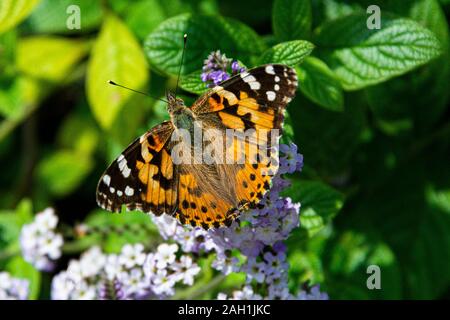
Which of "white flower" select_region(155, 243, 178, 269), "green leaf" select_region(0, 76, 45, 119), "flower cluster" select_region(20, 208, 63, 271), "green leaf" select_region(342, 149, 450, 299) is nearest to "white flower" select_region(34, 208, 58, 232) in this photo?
"flower cluster" select_region(20, 208, 63, 271)

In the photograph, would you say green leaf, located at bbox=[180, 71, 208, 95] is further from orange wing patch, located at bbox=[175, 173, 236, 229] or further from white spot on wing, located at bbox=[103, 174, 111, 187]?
white spot on wing, located at bbox=[103, 174, 111, 187]

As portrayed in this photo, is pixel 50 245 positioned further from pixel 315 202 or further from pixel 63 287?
pixel 315 202

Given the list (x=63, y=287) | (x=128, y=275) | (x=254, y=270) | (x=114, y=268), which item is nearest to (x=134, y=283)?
(x=128, y=275)

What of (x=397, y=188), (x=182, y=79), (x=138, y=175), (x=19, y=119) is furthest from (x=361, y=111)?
(x=19, y=119)

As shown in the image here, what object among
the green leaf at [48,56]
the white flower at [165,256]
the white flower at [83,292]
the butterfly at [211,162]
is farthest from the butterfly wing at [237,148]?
the green leaf at [48,56]

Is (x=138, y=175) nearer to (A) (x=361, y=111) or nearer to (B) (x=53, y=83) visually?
(A) (x=361, y=111)

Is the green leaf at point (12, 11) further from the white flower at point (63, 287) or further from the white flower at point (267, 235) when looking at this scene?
the white flower at point (267, 235)
